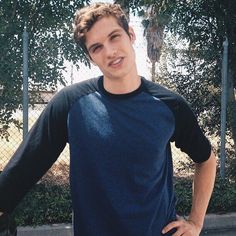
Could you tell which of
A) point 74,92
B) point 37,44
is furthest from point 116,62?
point 37,44

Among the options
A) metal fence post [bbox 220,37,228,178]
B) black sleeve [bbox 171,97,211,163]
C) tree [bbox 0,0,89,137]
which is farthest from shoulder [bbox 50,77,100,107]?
metal fence post [bbox 220,37,228,178]

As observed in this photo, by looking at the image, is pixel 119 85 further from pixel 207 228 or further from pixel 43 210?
pixel 207 228

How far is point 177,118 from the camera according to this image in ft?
5.16

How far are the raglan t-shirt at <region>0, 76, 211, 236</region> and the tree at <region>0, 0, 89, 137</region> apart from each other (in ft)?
12.1

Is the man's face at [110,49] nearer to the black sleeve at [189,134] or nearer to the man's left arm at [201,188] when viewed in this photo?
the black sleeve at [189,134]

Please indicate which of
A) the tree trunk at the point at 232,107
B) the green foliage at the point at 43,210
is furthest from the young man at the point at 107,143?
the tree trunk at the point at 232,107

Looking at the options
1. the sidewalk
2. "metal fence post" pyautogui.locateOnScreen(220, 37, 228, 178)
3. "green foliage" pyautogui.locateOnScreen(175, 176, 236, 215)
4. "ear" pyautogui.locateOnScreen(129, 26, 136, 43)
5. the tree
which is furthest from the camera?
"metal fence post" pyautogui.locateOnScreen(220, 37, 228, 178)

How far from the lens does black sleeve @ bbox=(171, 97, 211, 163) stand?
1.59 metres

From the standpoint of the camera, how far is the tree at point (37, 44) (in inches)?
197

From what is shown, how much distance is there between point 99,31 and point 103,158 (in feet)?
1.59

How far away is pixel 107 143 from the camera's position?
144 centimetres

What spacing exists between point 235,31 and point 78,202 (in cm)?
519

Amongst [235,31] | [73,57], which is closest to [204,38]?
[235,31]

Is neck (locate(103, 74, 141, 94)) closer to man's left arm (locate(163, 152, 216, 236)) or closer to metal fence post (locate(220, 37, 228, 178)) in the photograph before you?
man's left arm (locate(163, 152, 216, 236))
